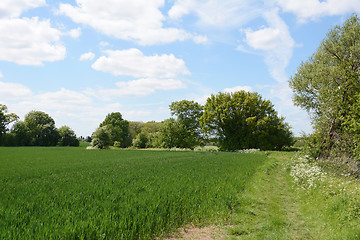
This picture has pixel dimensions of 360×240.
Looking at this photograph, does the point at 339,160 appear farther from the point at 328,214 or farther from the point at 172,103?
the point at 172,103

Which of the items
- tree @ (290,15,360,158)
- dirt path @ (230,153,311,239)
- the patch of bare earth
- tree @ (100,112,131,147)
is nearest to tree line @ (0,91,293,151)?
tree @ (100,112,131,147)

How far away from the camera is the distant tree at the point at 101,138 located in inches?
2240

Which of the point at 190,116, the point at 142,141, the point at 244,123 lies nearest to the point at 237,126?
the point at 244,123

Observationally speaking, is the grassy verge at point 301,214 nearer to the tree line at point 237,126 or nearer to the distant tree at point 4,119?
the tree line at point 237,126

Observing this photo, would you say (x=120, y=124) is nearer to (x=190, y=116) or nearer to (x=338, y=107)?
(x=190, y=116)

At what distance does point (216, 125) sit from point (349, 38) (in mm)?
28532

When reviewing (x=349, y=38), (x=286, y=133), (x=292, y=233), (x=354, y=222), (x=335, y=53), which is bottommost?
(x=292, y=233)

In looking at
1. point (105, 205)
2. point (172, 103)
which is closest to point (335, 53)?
point (105, 205)

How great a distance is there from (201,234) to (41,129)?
249 ft

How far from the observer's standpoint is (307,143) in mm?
16594

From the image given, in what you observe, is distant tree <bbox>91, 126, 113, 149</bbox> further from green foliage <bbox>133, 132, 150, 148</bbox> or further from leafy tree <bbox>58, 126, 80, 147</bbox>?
leafy tree <bbox>58, 126, 80, 147</bbox>

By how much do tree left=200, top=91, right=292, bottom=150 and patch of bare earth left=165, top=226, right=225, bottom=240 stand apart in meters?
39.0

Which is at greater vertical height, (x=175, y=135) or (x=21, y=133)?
(x=175, y=135)

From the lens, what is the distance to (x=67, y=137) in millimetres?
74938
